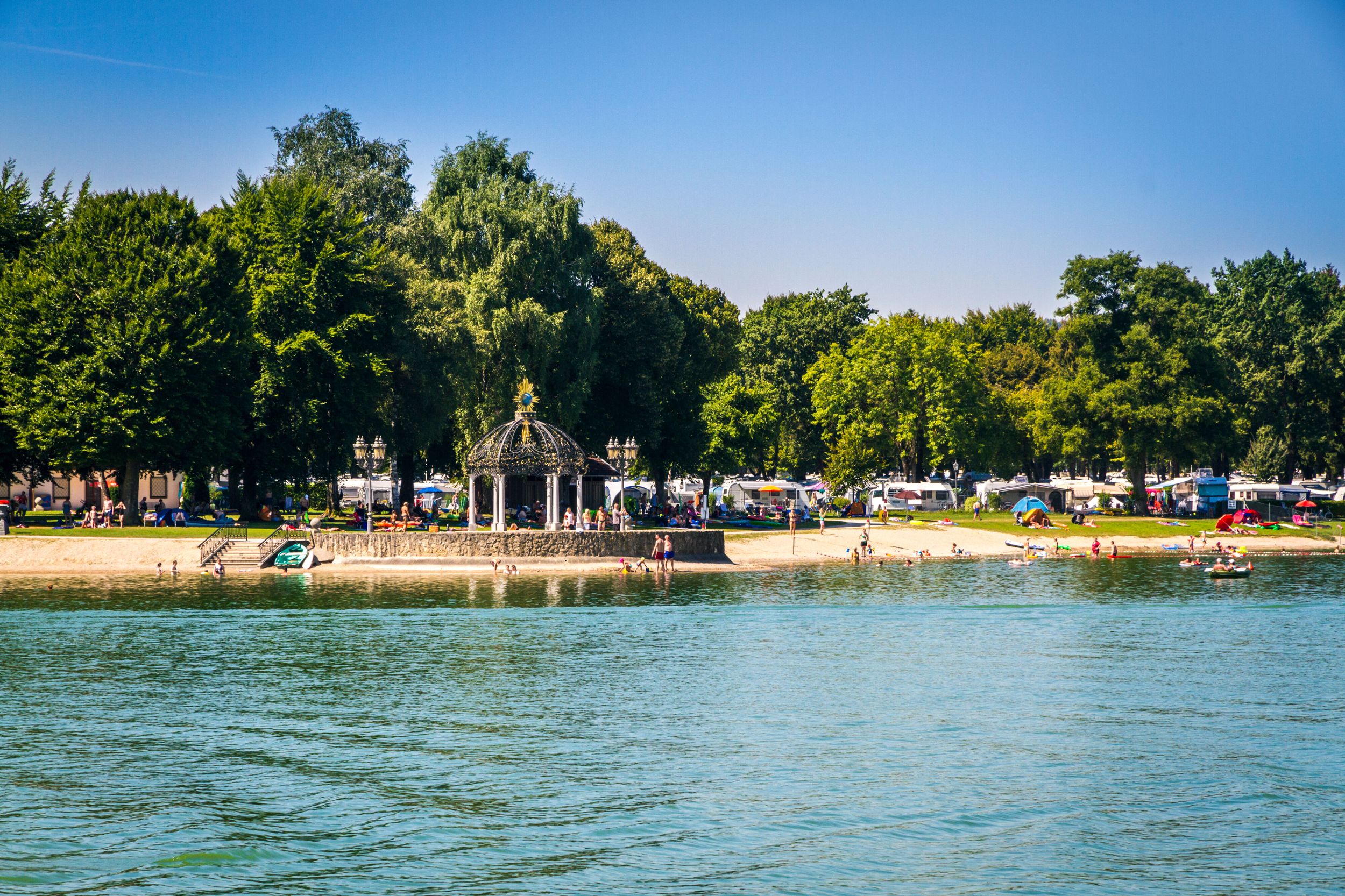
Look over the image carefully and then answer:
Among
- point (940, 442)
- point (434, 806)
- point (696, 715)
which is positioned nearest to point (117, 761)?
point (434, 806)

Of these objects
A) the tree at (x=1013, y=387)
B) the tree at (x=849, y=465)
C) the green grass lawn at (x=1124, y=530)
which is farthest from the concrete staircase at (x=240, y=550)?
the tree at (x=1013, y=387)

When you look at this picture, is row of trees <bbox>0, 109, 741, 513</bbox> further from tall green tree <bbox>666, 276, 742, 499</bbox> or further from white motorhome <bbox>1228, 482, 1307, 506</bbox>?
white motorhome <bbox>1228, 482, 1307, 506</bbox>

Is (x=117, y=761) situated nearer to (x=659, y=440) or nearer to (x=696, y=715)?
(x=696, y=715)

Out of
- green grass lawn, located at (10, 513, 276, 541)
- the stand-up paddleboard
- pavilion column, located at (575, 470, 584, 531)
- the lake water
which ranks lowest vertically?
the lake water

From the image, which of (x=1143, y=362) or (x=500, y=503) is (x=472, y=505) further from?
(x=1143, y=362)

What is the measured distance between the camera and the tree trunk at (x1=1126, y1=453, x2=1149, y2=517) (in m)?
91.2

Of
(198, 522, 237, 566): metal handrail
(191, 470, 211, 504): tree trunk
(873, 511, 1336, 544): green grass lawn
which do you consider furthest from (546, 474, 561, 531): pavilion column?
(873, 511, 1336, 544): green grass lawn

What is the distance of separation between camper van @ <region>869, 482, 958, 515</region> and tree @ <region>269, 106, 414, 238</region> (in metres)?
44.9

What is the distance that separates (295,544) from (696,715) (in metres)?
33.5

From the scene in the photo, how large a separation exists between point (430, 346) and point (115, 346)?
1572 centimetres

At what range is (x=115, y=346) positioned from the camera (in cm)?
5600

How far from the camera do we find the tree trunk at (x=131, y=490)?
59.8 meters

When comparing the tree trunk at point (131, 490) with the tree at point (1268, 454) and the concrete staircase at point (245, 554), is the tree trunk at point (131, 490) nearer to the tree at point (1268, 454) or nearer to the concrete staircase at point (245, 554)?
the concrete staircase at point (245, 554)

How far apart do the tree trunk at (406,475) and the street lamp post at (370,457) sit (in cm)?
322
